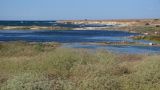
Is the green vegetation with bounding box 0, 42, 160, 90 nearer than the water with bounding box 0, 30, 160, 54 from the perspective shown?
Yes

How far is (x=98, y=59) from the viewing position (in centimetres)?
2184

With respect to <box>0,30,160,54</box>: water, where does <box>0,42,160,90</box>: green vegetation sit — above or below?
above

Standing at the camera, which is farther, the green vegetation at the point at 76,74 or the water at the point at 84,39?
the water at the point at 84,39

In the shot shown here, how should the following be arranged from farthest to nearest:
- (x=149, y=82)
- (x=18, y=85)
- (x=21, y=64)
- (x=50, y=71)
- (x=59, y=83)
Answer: (x=21, y=64)
(x=50, y=71)
(x=149, y=82)
(x=59, y=83)
(x=18, y=85)

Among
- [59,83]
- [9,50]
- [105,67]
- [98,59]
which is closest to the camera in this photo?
[59,83]

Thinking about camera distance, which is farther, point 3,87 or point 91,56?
point 91,56

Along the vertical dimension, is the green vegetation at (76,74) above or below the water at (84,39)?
above

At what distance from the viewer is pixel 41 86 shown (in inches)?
459

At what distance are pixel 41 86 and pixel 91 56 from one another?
1111cm

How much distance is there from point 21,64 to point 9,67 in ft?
2.58

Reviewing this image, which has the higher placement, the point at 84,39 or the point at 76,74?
the point at 76,74

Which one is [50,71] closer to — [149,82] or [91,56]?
[91,56]

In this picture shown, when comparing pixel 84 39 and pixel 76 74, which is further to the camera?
pixel 84 39

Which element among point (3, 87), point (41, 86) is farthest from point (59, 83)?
point (3, 87)
